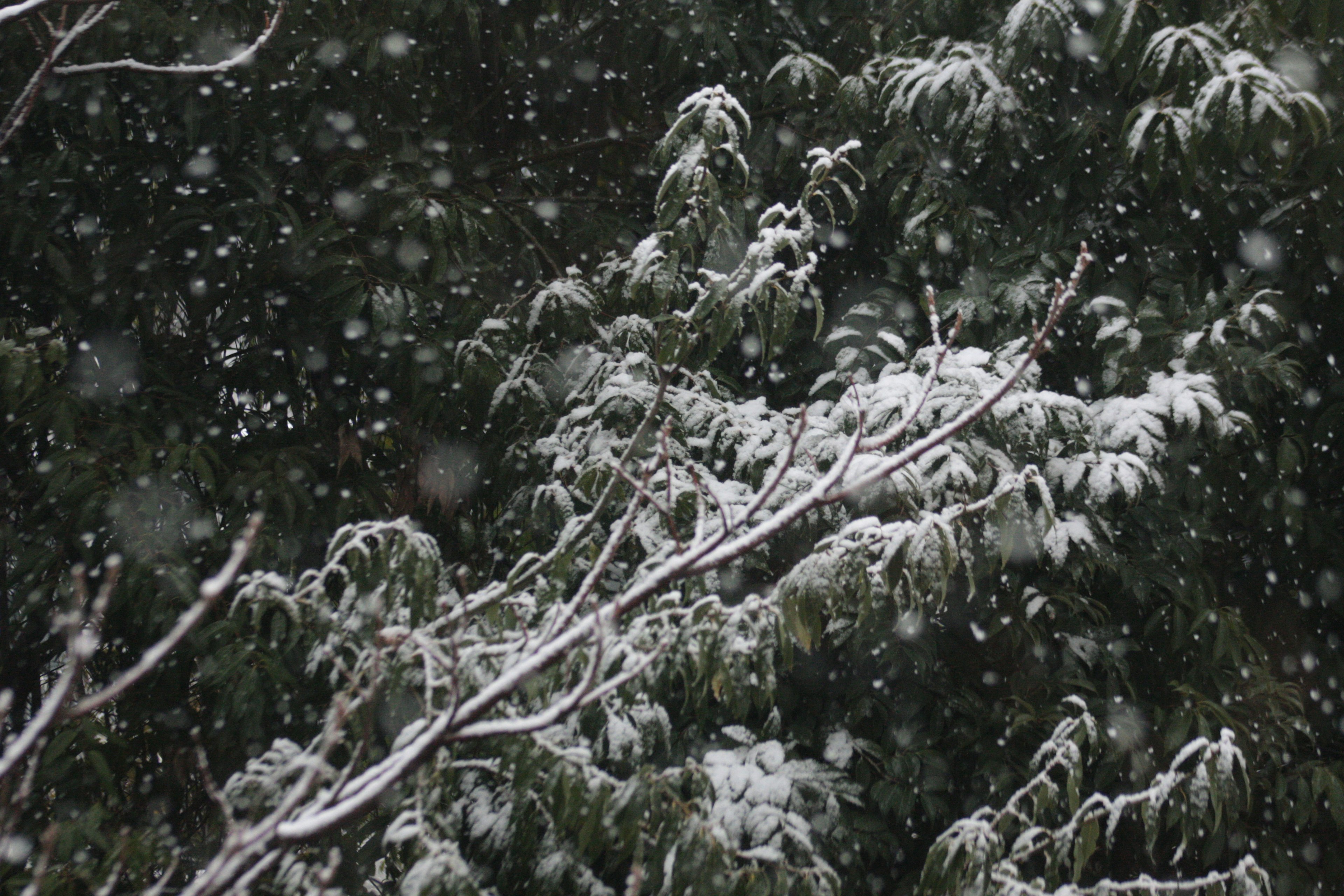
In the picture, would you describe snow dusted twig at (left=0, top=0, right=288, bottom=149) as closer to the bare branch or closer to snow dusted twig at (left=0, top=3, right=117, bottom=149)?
snow dusted twig at (left=0, top=3, right=117, bottom=149)

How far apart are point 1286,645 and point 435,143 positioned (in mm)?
3222

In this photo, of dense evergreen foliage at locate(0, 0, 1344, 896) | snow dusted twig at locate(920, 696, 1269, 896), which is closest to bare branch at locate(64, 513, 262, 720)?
dense evergreen foliage at locate(0, 0, 1344, 896)

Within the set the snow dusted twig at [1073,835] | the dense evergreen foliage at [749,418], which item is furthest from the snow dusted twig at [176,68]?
the snow dusted twig at [1073,835]

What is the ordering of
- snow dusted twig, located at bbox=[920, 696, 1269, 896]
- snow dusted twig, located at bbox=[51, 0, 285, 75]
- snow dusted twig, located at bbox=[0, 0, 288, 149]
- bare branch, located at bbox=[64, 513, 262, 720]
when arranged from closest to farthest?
bare branch, located at bbox=[64, 513, 262, 720]
snow dusted twig, located at bbox=[0, 0, 288, 149]
snow dusted twig, located at bbox=[51, 0, 285, 75]
snow dusted twig, located at bbox=[920, 696, 1269, 896]

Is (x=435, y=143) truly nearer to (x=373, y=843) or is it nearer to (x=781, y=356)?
(x=781, y=356)

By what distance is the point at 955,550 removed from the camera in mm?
1833

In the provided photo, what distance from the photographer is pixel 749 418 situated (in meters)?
2.52

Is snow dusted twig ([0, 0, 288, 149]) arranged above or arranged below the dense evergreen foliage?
above

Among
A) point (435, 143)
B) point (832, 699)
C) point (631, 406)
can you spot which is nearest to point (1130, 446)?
point (832, 699)

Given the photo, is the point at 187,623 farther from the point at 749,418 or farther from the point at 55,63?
the point at 749,418

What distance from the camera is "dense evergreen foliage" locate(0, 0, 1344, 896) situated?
196 centimetres

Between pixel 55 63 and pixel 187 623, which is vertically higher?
pixel 55 63

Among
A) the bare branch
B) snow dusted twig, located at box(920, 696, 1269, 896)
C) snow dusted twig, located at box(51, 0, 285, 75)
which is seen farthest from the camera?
snow dusted twig, located at box(920, 696, 1269, 896)

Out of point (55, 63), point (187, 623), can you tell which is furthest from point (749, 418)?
point (187, 623)
